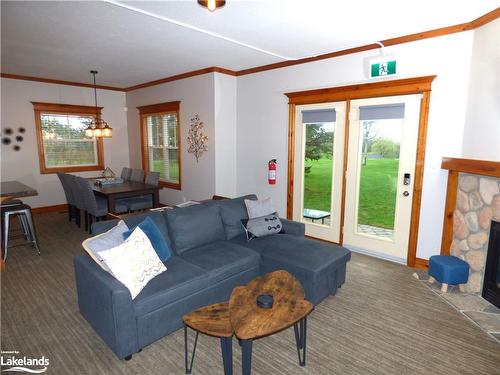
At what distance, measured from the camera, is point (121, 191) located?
4.92 metres

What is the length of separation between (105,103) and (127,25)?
4.42m

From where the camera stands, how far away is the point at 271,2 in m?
2.79

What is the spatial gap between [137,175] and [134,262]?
4200 millimetres

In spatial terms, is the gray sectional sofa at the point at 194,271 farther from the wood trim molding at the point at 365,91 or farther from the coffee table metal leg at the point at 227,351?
the wood trim molding at the point at 365,91

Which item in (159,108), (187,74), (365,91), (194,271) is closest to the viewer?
(194,271)

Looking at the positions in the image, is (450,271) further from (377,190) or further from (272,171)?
(272,171)

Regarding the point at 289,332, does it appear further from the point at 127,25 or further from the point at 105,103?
the point at 105,103

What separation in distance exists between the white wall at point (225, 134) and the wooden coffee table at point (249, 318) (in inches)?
137

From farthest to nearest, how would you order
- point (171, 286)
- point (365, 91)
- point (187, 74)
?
point (187, 74) → point (365, 91) → point (171, 286)

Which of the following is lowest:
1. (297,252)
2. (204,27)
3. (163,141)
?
(297,252)

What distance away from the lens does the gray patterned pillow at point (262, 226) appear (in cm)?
348

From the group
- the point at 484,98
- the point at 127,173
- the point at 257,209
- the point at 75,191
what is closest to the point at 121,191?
the point at 75,191

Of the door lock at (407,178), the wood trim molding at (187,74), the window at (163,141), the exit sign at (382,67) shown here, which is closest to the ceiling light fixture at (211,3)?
the exit sign at (382,67)

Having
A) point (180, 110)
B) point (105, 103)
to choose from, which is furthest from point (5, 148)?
point (180, 110)
